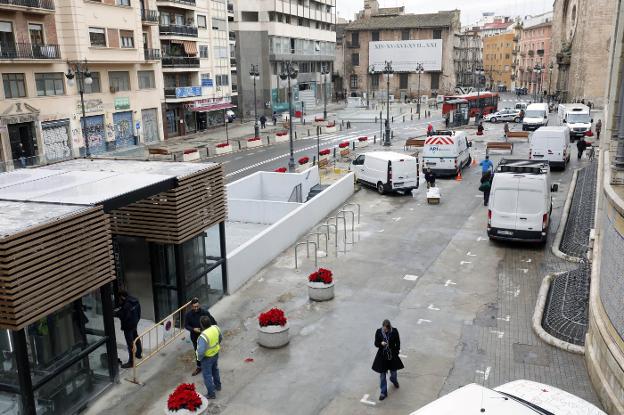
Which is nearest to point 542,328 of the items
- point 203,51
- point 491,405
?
point 491,405

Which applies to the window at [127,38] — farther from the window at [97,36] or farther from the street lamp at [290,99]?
the street lamp at [290,99]

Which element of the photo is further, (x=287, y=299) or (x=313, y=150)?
(x=313, y=150)

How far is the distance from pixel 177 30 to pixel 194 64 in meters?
3.78

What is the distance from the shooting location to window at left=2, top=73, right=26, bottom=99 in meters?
35.7

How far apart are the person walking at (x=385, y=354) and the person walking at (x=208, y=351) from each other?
9.64 ft

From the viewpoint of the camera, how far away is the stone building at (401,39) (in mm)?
102688

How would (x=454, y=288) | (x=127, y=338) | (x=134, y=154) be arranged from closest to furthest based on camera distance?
(x=127, y=338) → (x=454, y=288) → (x=134, y=154)

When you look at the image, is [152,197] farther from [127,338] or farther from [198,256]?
[127,338]

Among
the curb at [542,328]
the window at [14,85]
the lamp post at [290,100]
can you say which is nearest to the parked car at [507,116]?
the lamp post at [290,100]

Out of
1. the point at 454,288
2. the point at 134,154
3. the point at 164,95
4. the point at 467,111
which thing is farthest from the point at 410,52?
the point at 454,288

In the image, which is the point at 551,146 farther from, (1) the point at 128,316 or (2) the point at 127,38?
(2) the point at 127,38

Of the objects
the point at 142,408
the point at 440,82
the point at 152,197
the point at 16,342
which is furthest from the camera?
the point at 440,82

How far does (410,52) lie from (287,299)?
96.3 metres

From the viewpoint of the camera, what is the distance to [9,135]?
35.9 meters
